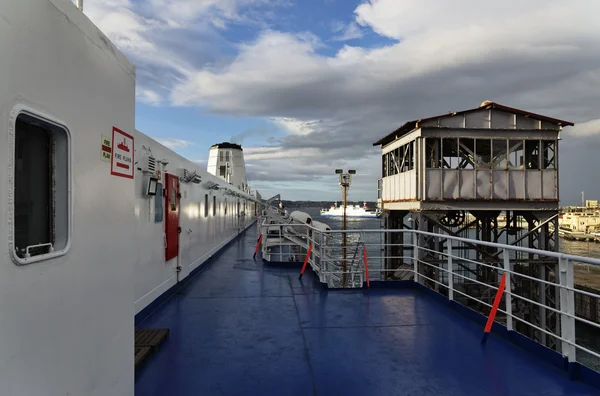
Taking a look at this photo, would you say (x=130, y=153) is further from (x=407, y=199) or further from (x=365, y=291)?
(x=407, y=199)

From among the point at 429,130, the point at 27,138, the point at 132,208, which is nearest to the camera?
the point at 27,138

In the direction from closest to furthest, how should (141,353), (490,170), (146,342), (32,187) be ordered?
(32,187), (141,353), (146,342), (490,170)

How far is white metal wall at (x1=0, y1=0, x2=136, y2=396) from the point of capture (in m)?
1.40

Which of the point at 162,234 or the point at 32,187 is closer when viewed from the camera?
the point at 32,187

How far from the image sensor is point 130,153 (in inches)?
105

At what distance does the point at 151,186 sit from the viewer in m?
5.71

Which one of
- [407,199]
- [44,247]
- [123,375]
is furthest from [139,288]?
[407,199]

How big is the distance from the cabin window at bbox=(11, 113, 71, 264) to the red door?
4.95 m

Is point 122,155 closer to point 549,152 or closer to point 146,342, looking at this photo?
point 146,342

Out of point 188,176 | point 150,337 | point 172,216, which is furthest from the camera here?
point 188,176

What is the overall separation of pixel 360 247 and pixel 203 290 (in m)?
3.43

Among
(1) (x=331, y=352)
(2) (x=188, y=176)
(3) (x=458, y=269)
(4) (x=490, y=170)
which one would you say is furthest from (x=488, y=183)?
(1) (x=331, y=352)

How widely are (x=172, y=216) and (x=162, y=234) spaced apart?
1.91 feet

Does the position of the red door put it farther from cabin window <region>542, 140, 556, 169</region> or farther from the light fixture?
cabin window <region>542, 140, 556, 169</region>
